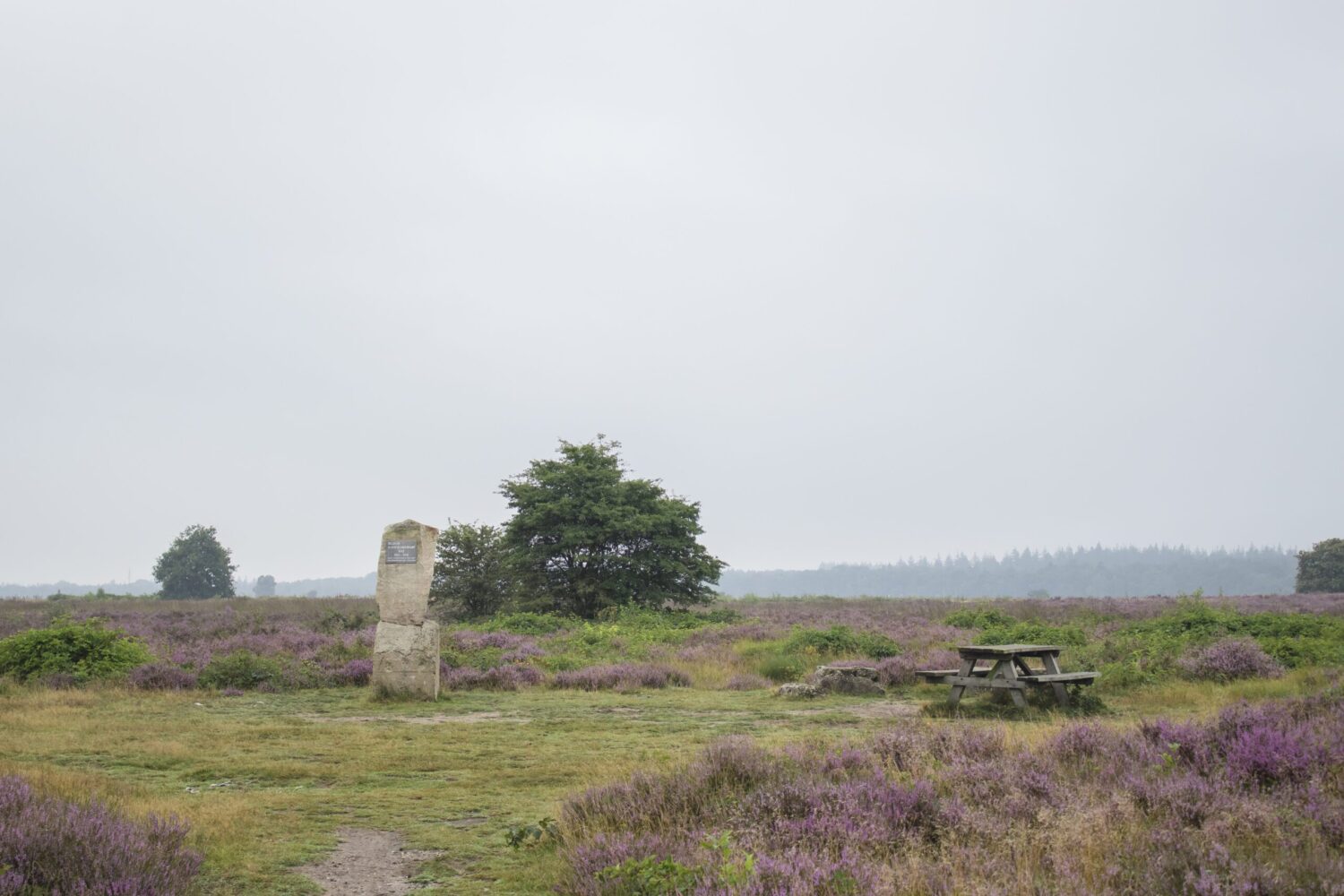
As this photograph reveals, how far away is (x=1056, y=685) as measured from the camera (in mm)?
11766

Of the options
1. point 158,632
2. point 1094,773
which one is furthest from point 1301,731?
point 158,632

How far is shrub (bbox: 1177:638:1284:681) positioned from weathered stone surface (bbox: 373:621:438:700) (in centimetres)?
1191

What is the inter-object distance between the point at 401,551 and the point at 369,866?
9134 mm

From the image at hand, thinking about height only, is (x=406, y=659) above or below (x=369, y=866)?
above

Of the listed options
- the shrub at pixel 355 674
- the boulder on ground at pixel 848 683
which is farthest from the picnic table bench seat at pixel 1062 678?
the shrub at pixel 355 674

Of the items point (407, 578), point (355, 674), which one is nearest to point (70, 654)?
point (355, 674)

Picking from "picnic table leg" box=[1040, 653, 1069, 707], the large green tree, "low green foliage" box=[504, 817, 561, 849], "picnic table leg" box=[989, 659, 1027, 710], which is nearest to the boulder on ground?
"picnic table leg" box=[989, 659, 1027, 710]

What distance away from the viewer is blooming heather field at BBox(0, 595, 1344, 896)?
420cm

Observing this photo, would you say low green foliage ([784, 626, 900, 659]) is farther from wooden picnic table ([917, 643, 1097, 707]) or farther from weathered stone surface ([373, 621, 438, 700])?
weathered stone surface ([373, 621, 438, 700])

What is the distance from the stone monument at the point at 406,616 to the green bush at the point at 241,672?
2891 millimetres

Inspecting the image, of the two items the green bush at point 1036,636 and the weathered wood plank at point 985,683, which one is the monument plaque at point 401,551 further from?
the green bush at point 1036,636

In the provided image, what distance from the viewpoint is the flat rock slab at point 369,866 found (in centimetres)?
499

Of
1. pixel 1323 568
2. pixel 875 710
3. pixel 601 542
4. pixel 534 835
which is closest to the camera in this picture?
pixel 534 835

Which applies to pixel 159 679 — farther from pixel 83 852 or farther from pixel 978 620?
pixel 978 620
